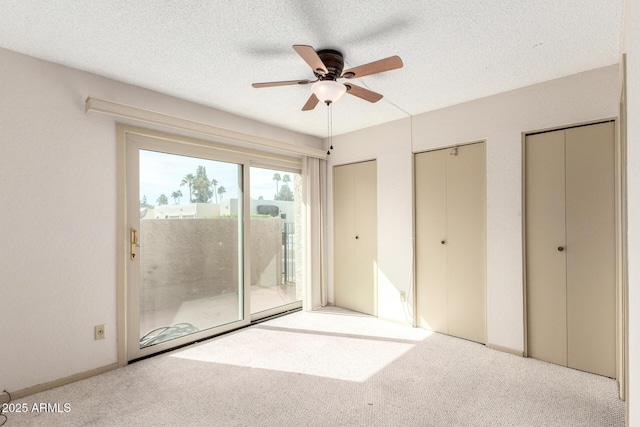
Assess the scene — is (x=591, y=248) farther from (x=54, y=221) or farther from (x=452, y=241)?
(x=54, y=221)

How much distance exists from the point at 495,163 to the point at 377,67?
5.86 feet

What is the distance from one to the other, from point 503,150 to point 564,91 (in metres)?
0.64

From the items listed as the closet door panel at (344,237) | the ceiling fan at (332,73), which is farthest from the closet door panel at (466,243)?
the ceiling fan at (332,73)

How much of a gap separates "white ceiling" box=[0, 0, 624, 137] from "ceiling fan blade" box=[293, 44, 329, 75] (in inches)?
9.1

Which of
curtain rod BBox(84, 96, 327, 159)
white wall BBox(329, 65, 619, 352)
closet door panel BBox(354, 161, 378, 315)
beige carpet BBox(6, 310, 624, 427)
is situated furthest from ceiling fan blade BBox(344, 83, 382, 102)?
beige carpet BBox(6, 310, 624, 427)

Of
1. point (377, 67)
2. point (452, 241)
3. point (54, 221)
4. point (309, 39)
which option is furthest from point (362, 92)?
point (54, 221)

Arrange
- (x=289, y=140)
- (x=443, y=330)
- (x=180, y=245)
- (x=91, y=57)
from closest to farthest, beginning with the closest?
1. (x=91, y=57)
2. (x=180, y=245)
3. (x=443, y=330)
4. (x=289, y=140)

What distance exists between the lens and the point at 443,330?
135 inches

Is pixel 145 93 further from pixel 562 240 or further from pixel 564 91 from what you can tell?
pixel 562 240

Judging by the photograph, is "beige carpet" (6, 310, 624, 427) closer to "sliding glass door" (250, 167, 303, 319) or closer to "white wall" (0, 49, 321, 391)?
"white wall" (0, 49, 321, 391)

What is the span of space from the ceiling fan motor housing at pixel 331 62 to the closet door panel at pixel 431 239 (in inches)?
70.0

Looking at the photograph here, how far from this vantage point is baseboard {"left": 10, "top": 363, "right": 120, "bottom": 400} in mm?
2197

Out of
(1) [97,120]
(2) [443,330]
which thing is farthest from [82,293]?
(2) [443,330]

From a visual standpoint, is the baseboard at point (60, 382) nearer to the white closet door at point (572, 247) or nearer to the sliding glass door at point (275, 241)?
the sliding glass door at point (275, 241)
